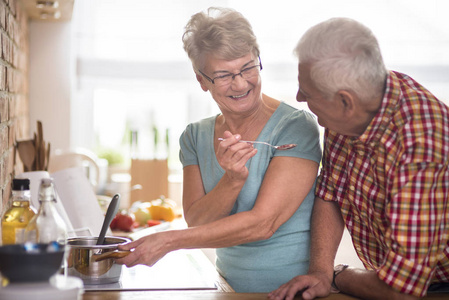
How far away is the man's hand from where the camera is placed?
1.24 metres

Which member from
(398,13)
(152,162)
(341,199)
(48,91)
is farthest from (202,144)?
(398,13)

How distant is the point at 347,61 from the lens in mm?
1188

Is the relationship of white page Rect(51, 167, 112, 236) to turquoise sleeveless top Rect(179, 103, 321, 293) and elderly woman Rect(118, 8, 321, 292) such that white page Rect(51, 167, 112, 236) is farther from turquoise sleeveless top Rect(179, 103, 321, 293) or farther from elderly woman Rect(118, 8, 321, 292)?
turquoise sleeveless top Rect(179, 103, 321, 293)

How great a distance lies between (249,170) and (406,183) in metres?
0.54

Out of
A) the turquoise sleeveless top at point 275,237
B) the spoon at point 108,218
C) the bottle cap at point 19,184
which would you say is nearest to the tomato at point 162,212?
the turquoise sleeveless top at point 275,237

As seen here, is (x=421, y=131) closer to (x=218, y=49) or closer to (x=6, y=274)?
(x=218, y=49)

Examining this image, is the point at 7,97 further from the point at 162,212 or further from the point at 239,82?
the point at 162,212

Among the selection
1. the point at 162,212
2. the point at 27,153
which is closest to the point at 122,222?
the point at 162,212

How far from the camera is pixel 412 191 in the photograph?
1124 millimetres

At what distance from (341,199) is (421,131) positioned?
333mm

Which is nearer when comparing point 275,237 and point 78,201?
point 275,237

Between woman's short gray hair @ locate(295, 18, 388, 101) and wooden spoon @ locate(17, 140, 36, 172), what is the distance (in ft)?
4.27

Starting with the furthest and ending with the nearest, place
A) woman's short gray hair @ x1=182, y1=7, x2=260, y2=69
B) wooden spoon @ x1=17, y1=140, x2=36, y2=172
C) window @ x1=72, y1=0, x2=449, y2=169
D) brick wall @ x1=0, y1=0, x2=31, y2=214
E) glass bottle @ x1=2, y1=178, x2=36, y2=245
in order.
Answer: window @ x1=72, y1=0, x2=449, y2=169, wooden spoon @ x1=17, y1=140, x2=36, y2=172, brick wall @ x1=0, y1=0, x2=31, y2=214, woman's short gray hair @ x1=182, y1=7, x2=260, y2=69, glass bottle @ x1=2, y1=178, x2=36, y2=245

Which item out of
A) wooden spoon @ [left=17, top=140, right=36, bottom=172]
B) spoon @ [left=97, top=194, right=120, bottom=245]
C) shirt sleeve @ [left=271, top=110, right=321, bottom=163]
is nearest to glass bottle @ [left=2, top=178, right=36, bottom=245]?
spoon @ [left=97, top=194, right=120, bottom=245]
